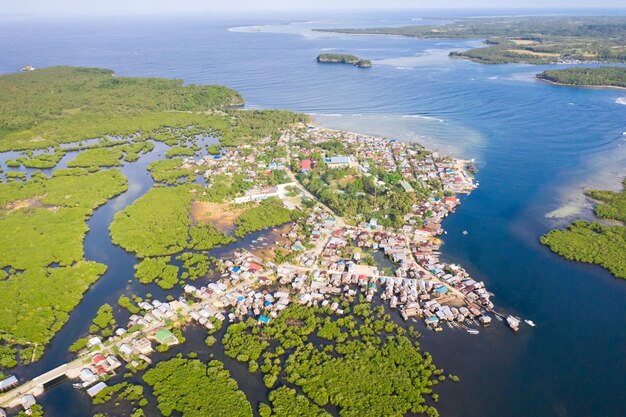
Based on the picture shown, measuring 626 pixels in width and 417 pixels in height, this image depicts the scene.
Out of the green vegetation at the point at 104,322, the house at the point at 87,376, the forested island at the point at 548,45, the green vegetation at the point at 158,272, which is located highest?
the forested island at the point at 548,45

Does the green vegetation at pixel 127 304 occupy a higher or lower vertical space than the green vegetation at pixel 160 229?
lower

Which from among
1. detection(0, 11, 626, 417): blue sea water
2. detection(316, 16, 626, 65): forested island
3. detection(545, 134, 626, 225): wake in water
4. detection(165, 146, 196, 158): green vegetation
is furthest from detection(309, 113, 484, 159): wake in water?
detection(316, 16, 626, 65): forested island

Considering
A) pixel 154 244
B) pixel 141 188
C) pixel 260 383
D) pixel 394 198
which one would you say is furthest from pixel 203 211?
pixel 260 383

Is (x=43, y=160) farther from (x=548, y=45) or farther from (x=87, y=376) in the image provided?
(x=548, y=45)

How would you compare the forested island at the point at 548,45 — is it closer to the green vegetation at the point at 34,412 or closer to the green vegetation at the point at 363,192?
the green vegetation at the point at 363,192

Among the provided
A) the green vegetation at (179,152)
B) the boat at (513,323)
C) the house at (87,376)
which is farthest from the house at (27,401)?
the green vegetation at (179,152)

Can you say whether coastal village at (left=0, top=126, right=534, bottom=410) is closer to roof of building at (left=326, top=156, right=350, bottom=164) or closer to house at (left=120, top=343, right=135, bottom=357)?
house at (left=120, top=343, right=135, bottom=357)
